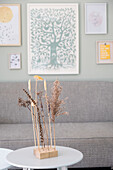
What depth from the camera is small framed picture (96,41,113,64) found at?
10.8 ft

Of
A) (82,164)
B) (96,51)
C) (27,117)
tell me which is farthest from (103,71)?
(82,164)

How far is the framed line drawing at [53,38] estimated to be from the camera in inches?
128

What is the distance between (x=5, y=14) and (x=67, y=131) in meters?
1.68

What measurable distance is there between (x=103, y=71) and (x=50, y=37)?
0.81 meters

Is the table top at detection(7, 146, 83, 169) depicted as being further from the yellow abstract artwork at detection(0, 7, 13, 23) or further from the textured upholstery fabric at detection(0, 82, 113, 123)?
the yellow abstract artwork at detection(0, 7, 13, 23)

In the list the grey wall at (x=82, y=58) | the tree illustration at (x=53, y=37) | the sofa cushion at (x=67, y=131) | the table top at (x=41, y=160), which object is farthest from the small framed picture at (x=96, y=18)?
the table top at (x=41, y=160)

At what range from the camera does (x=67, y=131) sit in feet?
8.34

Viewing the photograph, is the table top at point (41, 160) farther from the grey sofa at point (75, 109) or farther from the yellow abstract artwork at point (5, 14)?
the yellow abstract artwork at point (5, 14)

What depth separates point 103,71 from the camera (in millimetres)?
3330

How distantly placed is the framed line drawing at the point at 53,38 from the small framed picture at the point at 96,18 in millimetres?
144

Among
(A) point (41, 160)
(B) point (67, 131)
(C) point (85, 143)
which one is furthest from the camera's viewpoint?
(B) point (67, 131)

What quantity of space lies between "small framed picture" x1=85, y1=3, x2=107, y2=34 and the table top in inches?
76.3

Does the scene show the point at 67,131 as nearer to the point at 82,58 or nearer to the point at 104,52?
the point at 82,58

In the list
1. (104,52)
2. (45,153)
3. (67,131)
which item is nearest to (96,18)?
(104,52)
